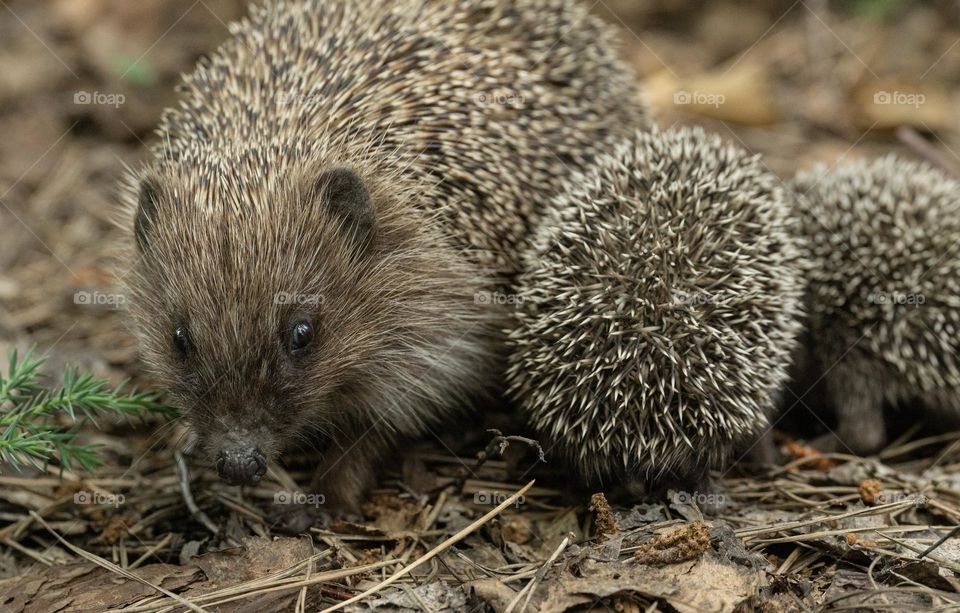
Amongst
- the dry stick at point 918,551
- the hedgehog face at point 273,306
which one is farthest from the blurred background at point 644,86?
the dry stick at point 918,551

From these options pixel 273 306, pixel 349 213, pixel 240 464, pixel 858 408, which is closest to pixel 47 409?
pixel 240 464

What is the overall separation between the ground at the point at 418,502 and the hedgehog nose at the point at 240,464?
1.83 feet

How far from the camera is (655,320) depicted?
4.59 metres

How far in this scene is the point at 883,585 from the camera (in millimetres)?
4180

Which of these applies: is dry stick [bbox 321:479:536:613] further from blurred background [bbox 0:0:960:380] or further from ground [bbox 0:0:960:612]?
blurred background [bbox 0:0:960:380]

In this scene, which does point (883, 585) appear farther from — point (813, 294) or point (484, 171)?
point (484, 171)

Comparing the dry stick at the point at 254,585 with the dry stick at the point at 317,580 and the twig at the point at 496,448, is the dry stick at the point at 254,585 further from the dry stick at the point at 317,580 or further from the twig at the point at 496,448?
the twig at the point at 496,448

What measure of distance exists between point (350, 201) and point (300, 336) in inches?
33.1

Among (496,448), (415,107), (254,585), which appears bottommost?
(254,585)

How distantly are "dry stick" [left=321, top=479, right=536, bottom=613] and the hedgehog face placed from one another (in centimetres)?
77

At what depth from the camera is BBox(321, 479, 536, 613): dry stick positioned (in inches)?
167

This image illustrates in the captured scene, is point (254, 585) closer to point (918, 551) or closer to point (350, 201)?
point (350, 201)

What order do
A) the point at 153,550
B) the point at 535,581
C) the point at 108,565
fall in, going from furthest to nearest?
the point at 153,550 < the point at 108,565 < the point at 535,581

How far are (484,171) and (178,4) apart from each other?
18.4ft
